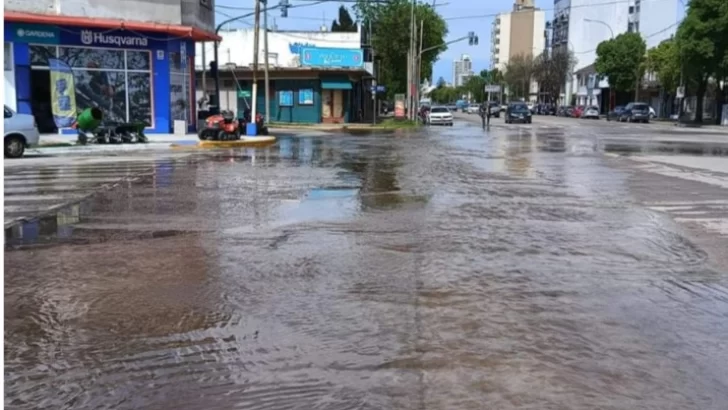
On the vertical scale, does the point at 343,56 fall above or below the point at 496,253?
above

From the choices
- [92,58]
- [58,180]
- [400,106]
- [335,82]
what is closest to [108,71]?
[92,58]

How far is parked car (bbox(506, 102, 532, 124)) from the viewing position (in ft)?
197

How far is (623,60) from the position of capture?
86.9 metres

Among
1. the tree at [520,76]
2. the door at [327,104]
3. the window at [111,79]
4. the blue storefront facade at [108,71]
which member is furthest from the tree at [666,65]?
the window at [111,79]

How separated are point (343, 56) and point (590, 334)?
4859 centimetres

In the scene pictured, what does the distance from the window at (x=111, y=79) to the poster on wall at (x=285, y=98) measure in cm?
2284

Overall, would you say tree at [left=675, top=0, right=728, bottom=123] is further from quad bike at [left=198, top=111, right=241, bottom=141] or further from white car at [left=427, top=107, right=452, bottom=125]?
quad bike at [left=198, top=111, right=241, bottom=141]

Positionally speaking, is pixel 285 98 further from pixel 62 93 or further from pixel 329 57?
pixel 62 93

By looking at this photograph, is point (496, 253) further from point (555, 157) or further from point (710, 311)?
point (555, 157)

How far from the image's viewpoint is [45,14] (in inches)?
1134

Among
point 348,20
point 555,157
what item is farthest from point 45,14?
point 348,20

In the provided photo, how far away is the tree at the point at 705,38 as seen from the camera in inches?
2195

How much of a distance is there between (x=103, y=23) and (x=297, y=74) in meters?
24.1

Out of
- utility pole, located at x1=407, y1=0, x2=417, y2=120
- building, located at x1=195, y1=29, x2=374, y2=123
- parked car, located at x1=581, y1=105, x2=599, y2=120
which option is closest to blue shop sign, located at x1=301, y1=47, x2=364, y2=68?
building, located at x1=195, y1=29, x2=374, y2=123
